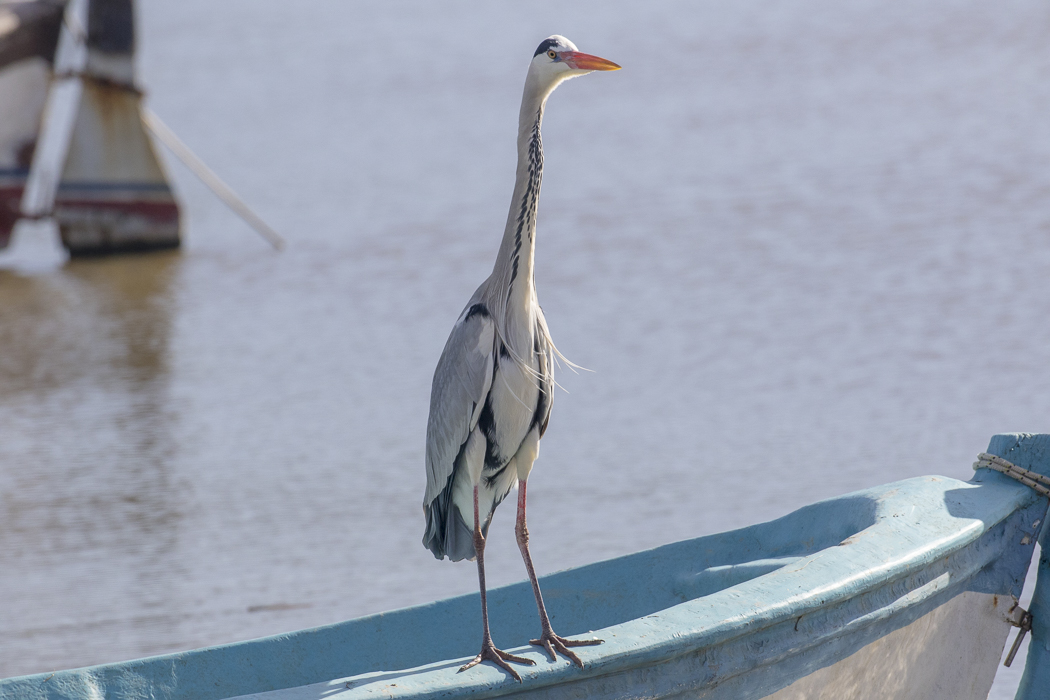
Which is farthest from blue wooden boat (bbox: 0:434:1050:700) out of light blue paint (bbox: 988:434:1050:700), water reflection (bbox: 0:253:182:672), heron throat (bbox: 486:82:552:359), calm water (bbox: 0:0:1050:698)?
water reflection (bbox: 0:253:182:672)

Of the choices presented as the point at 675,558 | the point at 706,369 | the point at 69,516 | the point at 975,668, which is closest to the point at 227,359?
the point at 69,516

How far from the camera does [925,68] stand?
758 inches

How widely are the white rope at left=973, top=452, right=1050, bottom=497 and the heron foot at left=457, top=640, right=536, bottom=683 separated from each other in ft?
4.66

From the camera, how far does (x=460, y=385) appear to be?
10.6 ft

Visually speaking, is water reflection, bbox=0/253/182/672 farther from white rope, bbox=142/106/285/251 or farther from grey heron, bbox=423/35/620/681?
grey heron, bbox=423/35/620/681

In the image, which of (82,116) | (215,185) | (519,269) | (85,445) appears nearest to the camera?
(519,269)

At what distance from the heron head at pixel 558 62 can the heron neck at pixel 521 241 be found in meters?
0.05

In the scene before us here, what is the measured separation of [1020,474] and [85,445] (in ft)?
19.9

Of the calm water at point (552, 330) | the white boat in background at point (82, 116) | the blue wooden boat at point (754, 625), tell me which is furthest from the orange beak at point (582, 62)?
the white boat in background at point (82, 116)

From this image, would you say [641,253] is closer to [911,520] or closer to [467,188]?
[467,188]

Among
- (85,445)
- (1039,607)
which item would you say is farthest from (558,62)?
(85,445)

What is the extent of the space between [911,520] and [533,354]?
1052 millimetres

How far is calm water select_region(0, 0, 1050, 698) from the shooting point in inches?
244

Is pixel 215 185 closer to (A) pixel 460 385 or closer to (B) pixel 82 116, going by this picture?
(B) pixel 82 116
